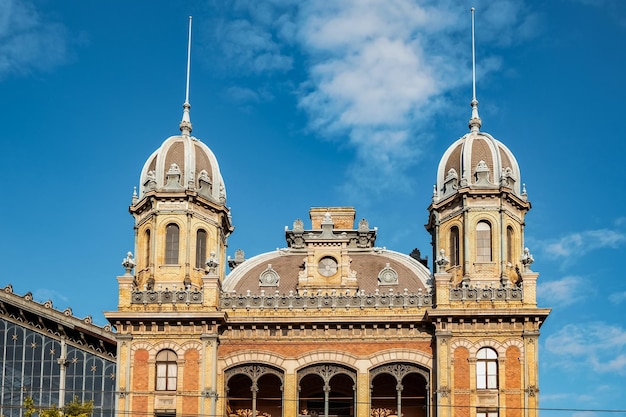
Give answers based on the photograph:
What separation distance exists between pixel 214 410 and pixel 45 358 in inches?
426

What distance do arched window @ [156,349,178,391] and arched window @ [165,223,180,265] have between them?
5937 millimetres

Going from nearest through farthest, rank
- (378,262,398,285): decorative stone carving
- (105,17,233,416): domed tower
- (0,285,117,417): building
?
(105,17,233,416): domed tower, (0,285,117,417): building, (378,262,398,285): decorative stone carving

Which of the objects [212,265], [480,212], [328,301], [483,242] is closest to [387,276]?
[328,301]

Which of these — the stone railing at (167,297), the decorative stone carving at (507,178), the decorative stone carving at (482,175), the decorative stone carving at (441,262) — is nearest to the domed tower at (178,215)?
the stone railing at (167,297)

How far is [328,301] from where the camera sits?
69.2 metres

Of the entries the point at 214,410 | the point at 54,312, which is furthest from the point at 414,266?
the point at 54,312

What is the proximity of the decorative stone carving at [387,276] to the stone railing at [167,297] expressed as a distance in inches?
408

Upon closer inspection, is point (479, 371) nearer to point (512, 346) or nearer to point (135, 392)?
point (512, 346)

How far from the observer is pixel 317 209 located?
79.6m

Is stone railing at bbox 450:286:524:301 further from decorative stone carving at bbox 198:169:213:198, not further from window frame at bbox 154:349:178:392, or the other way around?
decorative stone carving at bbox 198:169:213:198

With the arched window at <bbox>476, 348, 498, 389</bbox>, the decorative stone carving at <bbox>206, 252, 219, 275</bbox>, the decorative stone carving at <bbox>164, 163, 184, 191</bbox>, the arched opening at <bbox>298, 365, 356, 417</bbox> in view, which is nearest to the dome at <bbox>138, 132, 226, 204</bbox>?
the decorative stone carving at <bbox>164, 163, 184, 191</bbox>

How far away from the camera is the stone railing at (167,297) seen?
227ft

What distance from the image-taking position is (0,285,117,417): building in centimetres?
7056

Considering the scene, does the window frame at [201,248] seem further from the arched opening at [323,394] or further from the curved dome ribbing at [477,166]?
the curved dome ribbing at [477,166]
